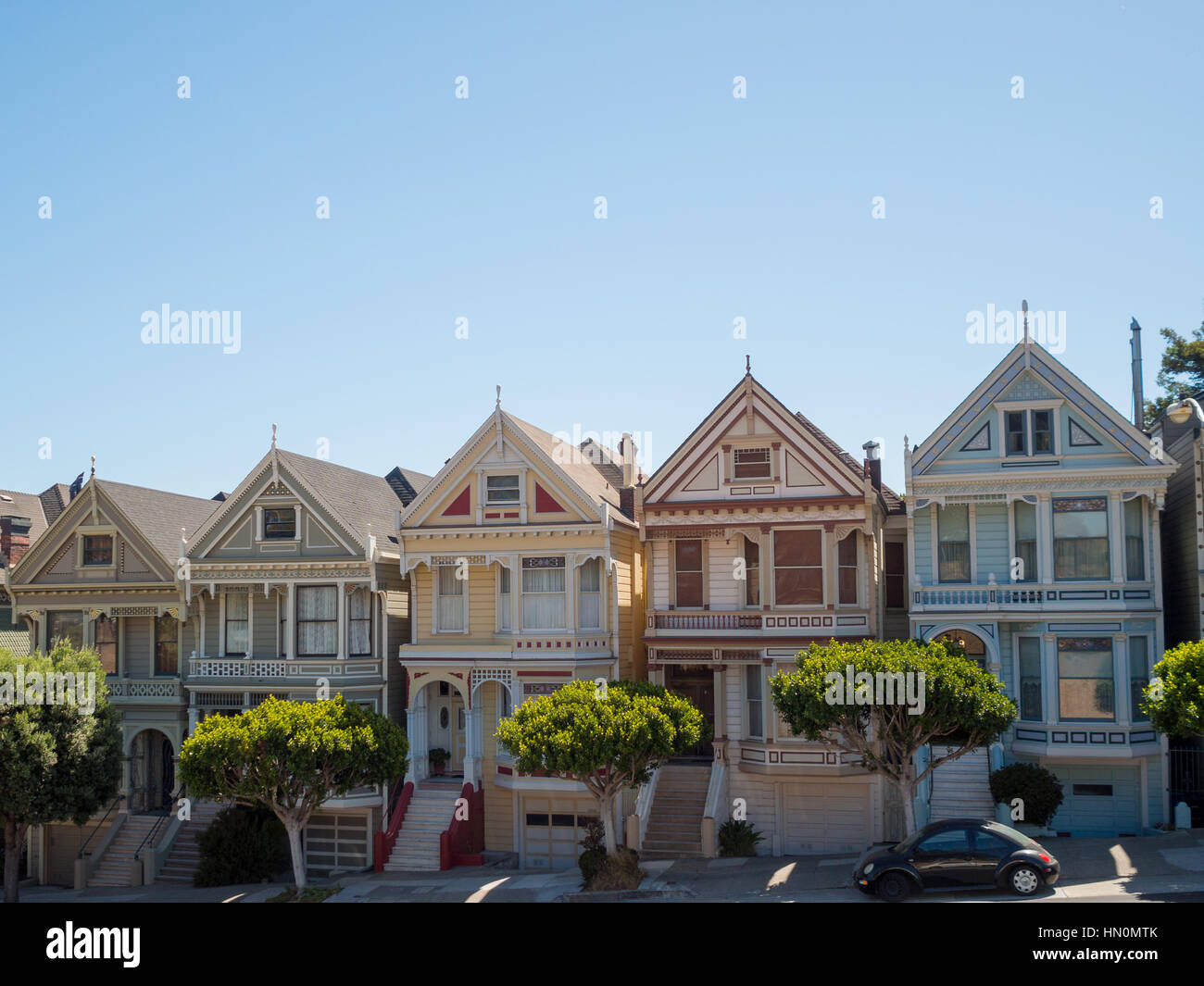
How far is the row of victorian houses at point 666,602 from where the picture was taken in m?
27.9

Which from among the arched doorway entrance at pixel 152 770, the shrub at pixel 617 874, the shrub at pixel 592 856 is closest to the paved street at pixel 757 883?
the shrub at pixel 617 874

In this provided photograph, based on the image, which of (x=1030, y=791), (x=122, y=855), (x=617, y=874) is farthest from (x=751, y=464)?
(x=122, y=855)

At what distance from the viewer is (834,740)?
82.4 ft

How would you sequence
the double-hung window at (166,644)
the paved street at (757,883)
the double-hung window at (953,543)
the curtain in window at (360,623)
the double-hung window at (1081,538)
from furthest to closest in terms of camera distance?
the double-hung window at (166,644), the curtain in window at (360,623), the double-hung window at (953,543), the double-hung window at (1081,538), the paved street at (757,883)

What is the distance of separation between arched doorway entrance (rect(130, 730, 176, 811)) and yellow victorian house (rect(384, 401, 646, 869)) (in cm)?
909

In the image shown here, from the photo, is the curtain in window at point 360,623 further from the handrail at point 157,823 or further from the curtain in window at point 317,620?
the handrail at point 157,823

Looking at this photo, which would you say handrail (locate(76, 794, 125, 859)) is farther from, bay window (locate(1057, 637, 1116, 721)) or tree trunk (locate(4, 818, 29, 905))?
bay window (locate(1057, 637, 1116, 721))

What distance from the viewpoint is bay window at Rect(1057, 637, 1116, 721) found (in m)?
27.6

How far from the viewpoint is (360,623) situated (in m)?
33.2

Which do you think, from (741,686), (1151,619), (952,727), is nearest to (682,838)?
(741,686)

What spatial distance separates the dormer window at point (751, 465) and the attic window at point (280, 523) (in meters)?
13.8

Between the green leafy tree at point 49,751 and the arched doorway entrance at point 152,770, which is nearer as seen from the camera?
the green leafy tree at point 49,751
